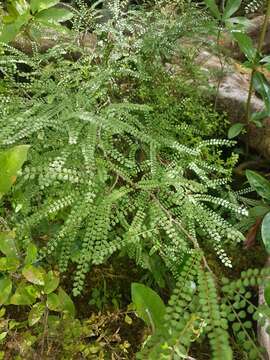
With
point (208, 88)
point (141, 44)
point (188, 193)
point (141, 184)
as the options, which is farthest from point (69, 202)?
point (208, 88)

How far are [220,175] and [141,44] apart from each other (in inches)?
33.9

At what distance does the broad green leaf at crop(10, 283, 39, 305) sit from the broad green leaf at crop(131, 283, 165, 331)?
1.29ft

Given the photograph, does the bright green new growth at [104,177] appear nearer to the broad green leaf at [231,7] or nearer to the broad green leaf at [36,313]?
the broad green leaf at [36,313]

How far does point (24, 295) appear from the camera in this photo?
1694 millimetres

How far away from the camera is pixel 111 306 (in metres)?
2.15

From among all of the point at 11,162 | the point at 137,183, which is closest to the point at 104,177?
the point at 137,183

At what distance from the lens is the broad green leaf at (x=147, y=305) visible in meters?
1.62

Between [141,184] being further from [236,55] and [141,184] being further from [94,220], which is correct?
[236,55]

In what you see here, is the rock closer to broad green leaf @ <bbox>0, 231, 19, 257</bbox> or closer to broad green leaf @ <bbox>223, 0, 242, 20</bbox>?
broad green leaf @ <bbox>223, 0, 242, 20</bbox>

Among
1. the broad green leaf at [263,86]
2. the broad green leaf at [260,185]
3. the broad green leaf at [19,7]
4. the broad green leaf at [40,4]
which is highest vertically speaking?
the broad green leaf at [40,4]

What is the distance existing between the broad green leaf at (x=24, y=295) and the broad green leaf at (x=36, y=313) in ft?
0.09

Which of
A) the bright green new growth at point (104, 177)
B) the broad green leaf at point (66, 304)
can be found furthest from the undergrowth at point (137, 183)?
the broad green leaf at point (66, 304)

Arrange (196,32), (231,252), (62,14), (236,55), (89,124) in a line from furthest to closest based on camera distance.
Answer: (236,55), (196,32), (231,252), (62,14), (89,124)

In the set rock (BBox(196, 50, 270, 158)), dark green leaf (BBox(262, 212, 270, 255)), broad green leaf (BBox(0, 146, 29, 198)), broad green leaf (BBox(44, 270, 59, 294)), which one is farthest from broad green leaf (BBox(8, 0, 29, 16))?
dark green leaf (BBox(262, 212, 270, 255))
